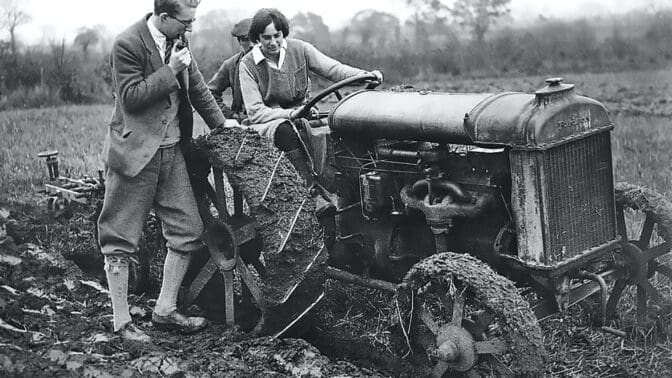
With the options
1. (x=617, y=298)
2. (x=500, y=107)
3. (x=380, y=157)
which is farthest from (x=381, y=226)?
(x=617, y=298)

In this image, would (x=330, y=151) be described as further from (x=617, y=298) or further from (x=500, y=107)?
(x=617, y=298)

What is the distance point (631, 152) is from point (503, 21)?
6047 millimetres

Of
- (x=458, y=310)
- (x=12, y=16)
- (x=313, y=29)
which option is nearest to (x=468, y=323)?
(x=458, y=310)

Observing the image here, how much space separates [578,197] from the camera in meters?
4.09

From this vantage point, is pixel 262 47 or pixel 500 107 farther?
pixel 262 47

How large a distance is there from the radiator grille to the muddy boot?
4.75ft

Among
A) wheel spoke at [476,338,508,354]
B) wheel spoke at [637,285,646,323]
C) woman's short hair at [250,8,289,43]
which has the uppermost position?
woman's short hair at [250,8,289,43]

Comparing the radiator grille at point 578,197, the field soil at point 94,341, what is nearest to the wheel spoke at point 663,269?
the radiator grille at point 578,197

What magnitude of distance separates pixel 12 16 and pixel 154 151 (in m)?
2.70

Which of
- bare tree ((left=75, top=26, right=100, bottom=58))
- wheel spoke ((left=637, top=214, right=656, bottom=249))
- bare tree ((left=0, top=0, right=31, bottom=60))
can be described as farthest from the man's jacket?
bare tree ((left=75, top=26, right=100, bottom=58))

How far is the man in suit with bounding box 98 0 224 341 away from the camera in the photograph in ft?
14.5

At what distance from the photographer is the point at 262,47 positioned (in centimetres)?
564

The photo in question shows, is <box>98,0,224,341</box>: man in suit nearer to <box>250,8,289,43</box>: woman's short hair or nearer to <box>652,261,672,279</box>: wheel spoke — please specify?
<box>250,8,289,43</box>: woman's short hair

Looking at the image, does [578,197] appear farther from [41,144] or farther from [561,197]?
[41,144]
